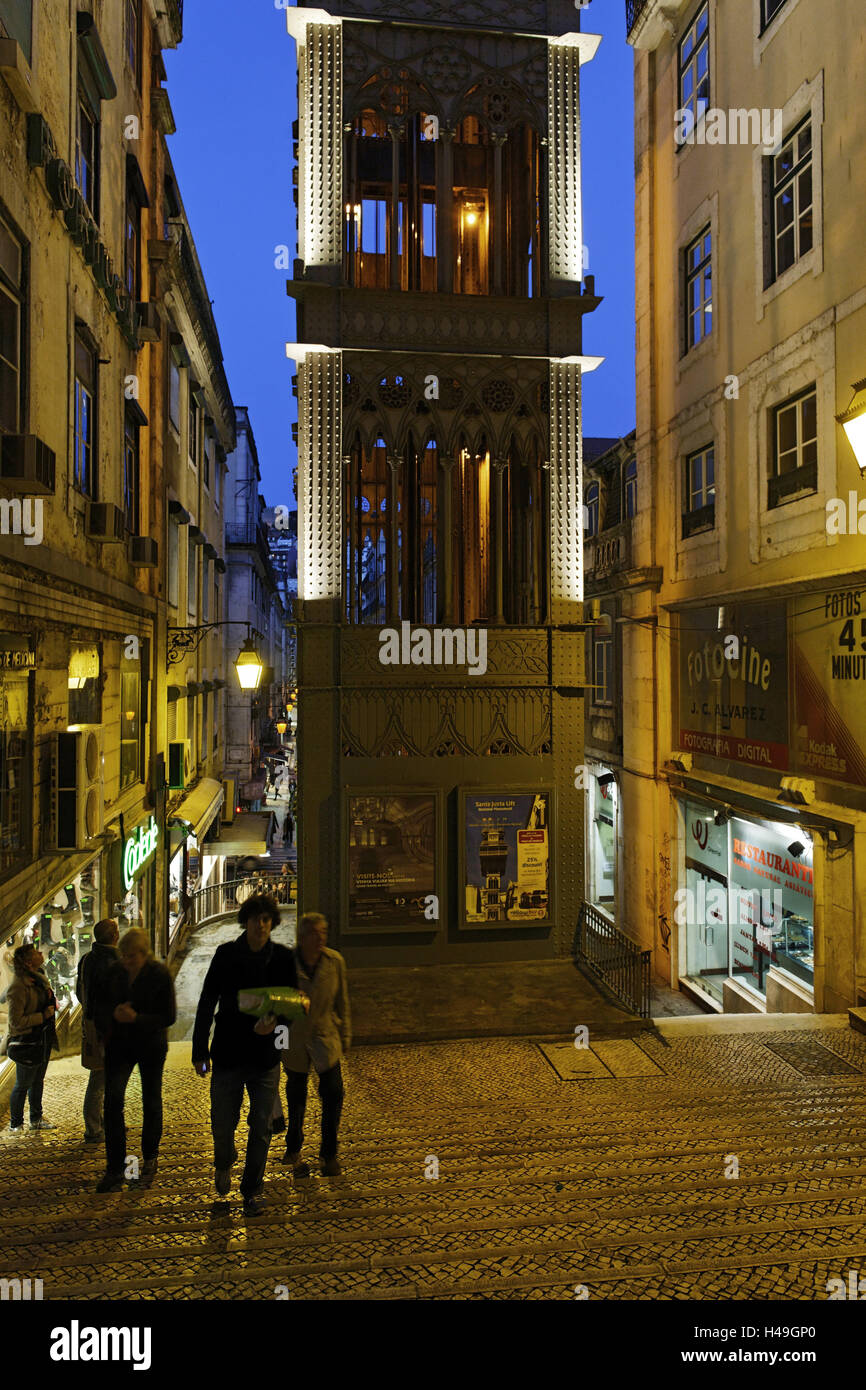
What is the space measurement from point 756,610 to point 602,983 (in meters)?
6.47

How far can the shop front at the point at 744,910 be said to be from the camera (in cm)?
1223

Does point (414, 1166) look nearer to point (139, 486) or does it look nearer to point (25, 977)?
point (25, 977)

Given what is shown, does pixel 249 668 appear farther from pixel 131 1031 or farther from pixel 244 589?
pixel 244 589

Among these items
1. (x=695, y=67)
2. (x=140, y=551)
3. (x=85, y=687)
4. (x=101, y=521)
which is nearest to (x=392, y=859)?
(x=85, y=687)

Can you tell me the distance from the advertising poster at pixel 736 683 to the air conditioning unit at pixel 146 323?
10.7 metres

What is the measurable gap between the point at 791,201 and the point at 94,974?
14.4 m

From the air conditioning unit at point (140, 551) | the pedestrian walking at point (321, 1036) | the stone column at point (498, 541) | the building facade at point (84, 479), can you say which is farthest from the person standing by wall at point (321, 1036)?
the air conditioning unit at point (140, 551)

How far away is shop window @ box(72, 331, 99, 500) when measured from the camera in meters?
9.61

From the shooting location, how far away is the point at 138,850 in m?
12.4

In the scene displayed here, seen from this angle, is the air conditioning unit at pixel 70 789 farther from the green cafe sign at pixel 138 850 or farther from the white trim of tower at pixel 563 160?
the white trim of tower at pixel 563 160

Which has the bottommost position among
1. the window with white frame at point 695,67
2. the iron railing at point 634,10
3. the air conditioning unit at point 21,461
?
the air conditioning unit at point 21,461

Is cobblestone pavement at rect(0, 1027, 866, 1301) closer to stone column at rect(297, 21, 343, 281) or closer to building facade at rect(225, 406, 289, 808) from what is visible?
stone column at rect(297, 21, 343, 281)

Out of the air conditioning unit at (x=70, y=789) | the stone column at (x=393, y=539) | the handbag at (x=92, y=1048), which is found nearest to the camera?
the handbag at (x=92, y=1048)
